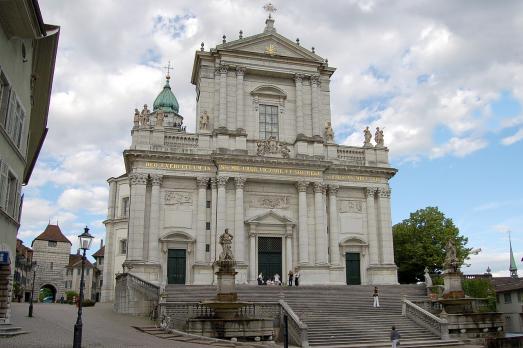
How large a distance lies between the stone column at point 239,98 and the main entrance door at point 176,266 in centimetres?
1106

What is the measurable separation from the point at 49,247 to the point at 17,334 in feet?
241

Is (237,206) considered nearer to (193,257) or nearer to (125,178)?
(193,257)

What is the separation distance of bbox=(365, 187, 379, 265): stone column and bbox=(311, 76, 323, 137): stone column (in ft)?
21.3

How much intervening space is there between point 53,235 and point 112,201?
30.5m

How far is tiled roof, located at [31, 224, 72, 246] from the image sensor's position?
88056 millimetres

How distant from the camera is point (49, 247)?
8756cm

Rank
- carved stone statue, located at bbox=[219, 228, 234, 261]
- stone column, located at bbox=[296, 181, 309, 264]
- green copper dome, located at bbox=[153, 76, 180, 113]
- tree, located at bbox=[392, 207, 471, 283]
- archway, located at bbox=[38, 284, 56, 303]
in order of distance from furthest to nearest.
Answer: archway, located at bbox=[38, 284, 56, 303] < green copper dome, located at bbox=[153, 76, 180, 113] < tree, located at bbox=[392, 207, 471, 283] < stone column, located at bbox=[296, 181, 309, 264] < carved stone statue, located at bbox=[219, 228, 234, 261]

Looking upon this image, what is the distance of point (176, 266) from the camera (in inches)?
1572

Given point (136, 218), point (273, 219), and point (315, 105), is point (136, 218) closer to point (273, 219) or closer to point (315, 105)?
point (273, 219)

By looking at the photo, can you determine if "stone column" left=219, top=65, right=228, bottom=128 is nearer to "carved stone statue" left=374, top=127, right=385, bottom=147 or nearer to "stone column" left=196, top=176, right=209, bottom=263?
"stone column" left=196, top=176, right=209, bottom=263

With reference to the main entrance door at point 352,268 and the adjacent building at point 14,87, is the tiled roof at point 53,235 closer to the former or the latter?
the main entrance door at point 352,268

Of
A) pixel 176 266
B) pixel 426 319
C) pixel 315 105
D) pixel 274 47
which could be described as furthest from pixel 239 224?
pixel 426 319

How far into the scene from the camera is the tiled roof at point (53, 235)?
8806 cm

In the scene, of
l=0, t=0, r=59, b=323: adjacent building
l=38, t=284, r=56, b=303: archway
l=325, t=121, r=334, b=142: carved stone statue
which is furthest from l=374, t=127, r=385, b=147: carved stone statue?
l=38, t=284, r=56, b=303: archway
